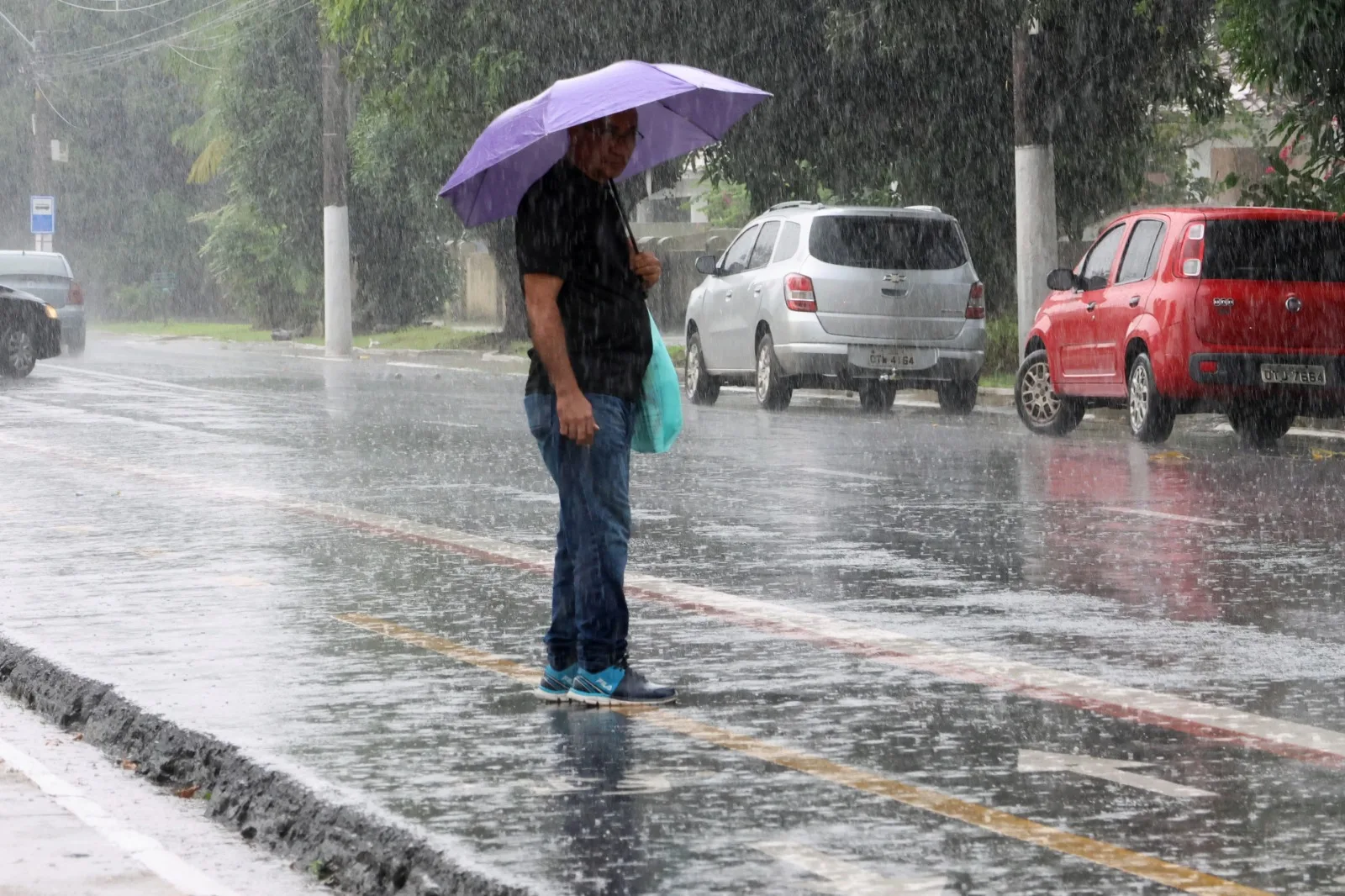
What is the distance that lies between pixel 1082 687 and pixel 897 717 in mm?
793

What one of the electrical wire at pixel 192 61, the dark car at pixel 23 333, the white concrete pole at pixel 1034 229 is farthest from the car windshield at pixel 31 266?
the white concrete pole at pixel 1034 229

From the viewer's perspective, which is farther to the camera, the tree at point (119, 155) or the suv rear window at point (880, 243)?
the tree at point (119, 155)

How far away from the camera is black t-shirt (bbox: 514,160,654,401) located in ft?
23.0

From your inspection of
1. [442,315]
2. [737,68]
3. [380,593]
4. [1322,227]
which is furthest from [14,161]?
[380,593]

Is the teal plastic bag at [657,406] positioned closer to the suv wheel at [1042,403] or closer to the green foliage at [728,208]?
the suv wheel at [1042,403]

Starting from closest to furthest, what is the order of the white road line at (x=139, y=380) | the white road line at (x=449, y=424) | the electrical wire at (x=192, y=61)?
the white road line at (x=449, y=424) < the white road line at (x=139, y=380) < the electrical wire at (x=192, y=61)

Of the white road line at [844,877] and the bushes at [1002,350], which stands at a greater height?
the bushes at [1002,350]

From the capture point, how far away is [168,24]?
63.7 meters

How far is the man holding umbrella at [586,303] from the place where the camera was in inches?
274

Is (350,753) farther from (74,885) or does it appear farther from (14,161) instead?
(14,161)

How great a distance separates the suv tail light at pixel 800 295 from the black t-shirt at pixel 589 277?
15.0m

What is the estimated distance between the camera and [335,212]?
39031 millimetres

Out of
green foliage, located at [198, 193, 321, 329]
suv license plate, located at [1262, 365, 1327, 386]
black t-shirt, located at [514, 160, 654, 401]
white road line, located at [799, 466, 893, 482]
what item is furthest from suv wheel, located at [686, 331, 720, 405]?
green foliage, located at [198, 193, 321, 329]

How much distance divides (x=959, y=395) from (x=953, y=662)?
14691 millimetres
